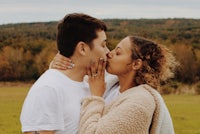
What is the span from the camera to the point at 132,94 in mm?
3580

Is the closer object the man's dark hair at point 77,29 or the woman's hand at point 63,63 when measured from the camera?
the man's dark hair at point 77,29

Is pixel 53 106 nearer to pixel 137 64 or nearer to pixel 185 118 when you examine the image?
pixel 137 64

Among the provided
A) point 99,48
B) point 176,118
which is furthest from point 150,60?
point 176,118

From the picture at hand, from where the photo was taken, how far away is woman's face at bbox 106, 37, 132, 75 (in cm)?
372

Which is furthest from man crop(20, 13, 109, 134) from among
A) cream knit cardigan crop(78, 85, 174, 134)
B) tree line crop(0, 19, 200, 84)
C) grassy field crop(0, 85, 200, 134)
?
tree line crop(0, 19, 200, 84)

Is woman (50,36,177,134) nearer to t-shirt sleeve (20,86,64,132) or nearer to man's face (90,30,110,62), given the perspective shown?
man's face (90,30,110,62)

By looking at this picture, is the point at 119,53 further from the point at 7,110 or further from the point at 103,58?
the point at 7,110

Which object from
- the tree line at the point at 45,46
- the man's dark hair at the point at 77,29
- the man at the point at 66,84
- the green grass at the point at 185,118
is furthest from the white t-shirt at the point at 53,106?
the tree line at the point at 45,46

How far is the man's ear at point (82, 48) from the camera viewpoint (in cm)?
382

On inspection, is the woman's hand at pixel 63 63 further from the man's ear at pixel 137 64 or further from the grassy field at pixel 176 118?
the grassy field at pixel 176 118

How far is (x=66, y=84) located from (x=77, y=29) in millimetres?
366

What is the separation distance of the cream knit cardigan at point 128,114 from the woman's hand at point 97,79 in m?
0.08

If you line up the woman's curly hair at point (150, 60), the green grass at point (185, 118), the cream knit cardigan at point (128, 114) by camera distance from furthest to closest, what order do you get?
the green grass at point (185, 118) → the woman's curly hair at point (150, 60) → the cream knit cardigan at point (128, 114)

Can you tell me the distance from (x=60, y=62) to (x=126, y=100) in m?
0.61
